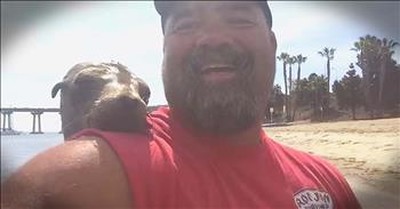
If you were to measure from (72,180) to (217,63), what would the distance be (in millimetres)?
367

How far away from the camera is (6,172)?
1.28 meters

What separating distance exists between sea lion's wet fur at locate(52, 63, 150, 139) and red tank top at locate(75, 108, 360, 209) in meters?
0.04

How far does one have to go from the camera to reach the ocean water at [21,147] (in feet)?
4.12

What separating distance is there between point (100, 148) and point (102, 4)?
289 mm

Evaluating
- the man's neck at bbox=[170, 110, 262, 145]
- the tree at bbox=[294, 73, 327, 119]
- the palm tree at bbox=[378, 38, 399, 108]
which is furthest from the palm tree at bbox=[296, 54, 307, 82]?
the palm tree at bbox=[378, 38, 399, 108]

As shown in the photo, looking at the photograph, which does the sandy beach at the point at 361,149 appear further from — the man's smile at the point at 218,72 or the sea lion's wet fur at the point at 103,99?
the sea lion's wet fur at the point at 103,99

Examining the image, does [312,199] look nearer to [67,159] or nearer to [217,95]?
[217,95]

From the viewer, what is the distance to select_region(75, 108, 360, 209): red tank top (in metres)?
1.22

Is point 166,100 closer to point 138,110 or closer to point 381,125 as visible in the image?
point 138,110

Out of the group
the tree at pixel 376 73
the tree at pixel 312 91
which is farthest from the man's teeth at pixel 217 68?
the tree at pixel 376 73

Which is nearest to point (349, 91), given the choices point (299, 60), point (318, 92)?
point (318, 92)

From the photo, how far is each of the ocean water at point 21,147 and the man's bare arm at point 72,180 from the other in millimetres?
38

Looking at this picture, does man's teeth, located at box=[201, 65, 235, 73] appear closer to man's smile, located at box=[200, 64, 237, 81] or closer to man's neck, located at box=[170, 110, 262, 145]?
man's smile, located at box=[200, 64, 237, 81]

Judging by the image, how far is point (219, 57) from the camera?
129cm
